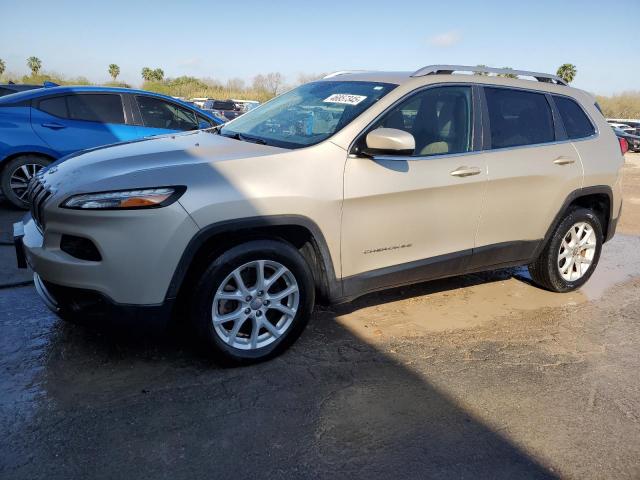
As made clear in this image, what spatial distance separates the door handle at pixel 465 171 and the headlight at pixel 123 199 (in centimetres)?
196

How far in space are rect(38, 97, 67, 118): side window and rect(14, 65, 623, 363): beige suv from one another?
362 centimetres

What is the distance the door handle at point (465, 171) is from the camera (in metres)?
3.73

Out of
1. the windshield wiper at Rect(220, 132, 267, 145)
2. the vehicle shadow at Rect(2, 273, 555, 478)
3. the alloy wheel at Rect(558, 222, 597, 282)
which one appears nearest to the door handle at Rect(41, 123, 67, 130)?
the windshield wiper at Rect(220, 132, 267, 145)

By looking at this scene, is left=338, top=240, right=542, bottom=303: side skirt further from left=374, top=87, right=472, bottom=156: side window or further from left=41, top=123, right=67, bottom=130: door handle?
left=41, top=123, right=67, bottom=130: door handle

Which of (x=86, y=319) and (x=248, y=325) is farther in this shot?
(x=248, y=325)

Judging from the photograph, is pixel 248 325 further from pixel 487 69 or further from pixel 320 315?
pixel 487 69

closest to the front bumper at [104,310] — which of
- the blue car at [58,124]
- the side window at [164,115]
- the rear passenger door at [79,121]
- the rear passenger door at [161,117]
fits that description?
the blue car at [58,124]

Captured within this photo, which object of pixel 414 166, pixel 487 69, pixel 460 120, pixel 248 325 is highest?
pixel 487 69

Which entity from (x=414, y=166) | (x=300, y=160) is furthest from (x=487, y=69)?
(x=300, y=160)

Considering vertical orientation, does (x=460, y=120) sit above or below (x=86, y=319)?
above

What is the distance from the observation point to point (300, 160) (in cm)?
318

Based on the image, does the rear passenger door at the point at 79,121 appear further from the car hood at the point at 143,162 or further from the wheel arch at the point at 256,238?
the wheel arch at the point at 256,238

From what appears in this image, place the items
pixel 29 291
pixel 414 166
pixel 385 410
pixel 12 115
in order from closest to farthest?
pixel 385 410 → pixel 414 166 → pixel 29 291 → pixel 12 115

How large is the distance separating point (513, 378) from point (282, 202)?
70.0 inches
